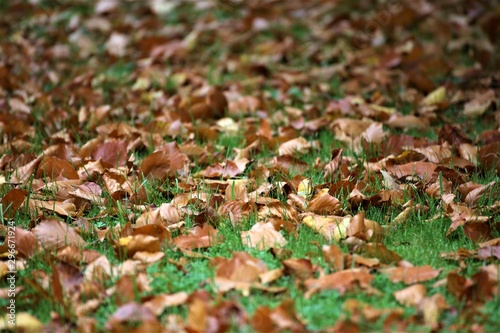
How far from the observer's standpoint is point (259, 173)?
7.91 ft

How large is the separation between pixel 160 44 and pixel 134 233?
303 cm

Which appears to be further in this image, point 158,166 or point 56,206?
point 158,166

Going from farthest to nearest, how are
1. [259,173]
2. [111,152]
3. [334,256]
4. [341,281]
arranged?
[111,152] < [259,173] < [334,256] < [341,281]

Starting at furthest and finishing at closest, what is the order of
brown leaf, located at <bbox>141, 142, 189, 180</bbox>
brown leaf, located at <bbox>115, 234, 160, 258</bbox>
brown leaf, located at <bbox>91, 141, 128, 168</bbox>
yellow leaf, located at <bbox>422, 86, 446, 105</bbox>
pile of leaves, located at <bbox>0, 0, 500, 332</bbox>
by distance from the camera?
yellow leaf, located at <bbox>422, 86, 446, 105</bbox> → brown leaf, located at <bbox>91, 141, 128, 168</bbox> → brown leaf, located at <bbox>141, 142, 189, 180</bbox> → brown leaf, located at <bbox>115, 234, 160, 258</bbox> → pile of leaves, located at <bbox>0, 0, 500, 332</bbox>

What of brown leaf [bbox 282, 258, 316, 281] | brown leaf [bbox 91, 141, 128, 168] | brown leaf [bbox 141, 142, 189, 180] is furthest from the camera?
brown leaf [bbox 91, 141, 128, 168]

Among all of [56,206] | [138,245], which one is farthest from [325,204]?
[56,206]

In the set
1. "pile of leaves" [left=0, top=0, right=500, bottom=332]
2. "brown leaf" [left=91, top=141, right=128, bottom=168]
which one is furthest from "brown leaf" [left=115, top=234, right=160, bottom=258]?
"brown leaf" [left=91, top=141, right=128, bottom=168]

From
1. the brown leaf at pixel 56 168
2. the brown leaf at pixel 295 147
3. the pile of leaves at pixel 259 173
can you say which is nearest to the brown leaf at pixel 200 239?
the pile of leaves at pixel 259 173

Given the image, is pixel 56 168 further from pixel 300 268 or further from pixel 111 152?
pixel 300 268

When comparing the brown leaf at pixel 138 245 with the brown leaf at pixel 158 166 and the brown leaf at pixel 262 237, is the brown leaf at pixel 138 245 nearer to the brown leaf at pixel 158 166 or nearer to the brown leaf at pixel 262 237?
the brown leaf at pixel 262 237

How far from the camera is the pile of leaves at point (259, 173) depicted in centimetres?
Result: 160

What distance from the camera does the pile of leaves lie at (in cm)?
160

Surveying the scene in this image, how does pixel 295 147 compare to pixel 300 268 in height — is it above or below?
below

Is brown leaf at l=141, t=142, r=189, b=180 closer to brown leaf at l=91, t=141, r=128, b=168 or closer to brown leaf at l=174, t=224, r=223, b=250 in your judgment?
brown leaf at l=91, t=141, r=128, b=168
